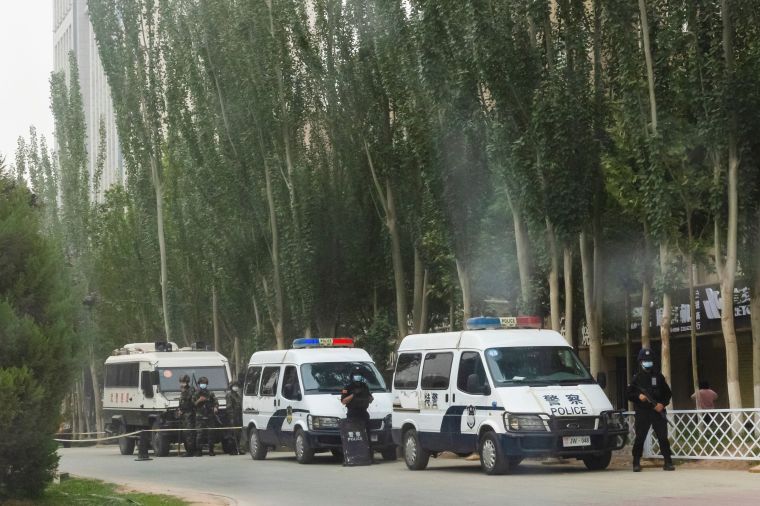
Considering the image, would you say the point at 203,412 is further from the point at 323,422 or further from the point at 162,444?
the point at 323,422

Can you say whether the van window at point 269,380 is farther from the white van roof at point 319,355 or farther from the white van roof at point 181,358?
the white van roof at point 181,358

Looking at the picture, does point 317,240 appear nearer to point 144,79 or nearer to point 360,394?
point 144,79

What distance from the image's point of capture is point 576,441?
1866 centimetres

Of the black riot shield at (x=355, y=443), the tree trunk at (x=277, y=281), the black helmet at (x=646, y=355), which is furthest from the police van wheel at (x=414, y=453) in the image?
the tree trunk at (x=277, y=281)

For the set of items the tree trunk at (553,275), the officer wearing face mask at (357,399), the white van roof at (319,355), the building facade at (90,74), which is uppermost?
the building facade at (90,74)

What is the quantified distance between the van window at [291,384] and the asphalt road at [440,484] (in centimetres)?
136

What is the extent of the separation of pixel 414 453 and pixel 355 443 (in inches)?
96.5

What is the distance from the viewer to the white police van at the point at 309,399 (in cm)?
2478

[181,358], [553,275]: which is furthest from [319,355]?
[181,358]

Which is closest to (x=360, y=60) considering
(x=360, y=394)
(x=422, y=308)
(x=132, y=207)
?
(x=422, y=308)

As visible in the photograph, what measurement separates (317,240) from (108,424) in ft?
27.8

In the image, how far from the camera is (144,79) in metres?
45.1

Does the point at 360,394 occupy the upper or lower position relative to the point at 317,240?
lower

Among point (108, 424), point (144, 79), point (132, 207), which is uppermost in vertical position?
point (144, 79)
